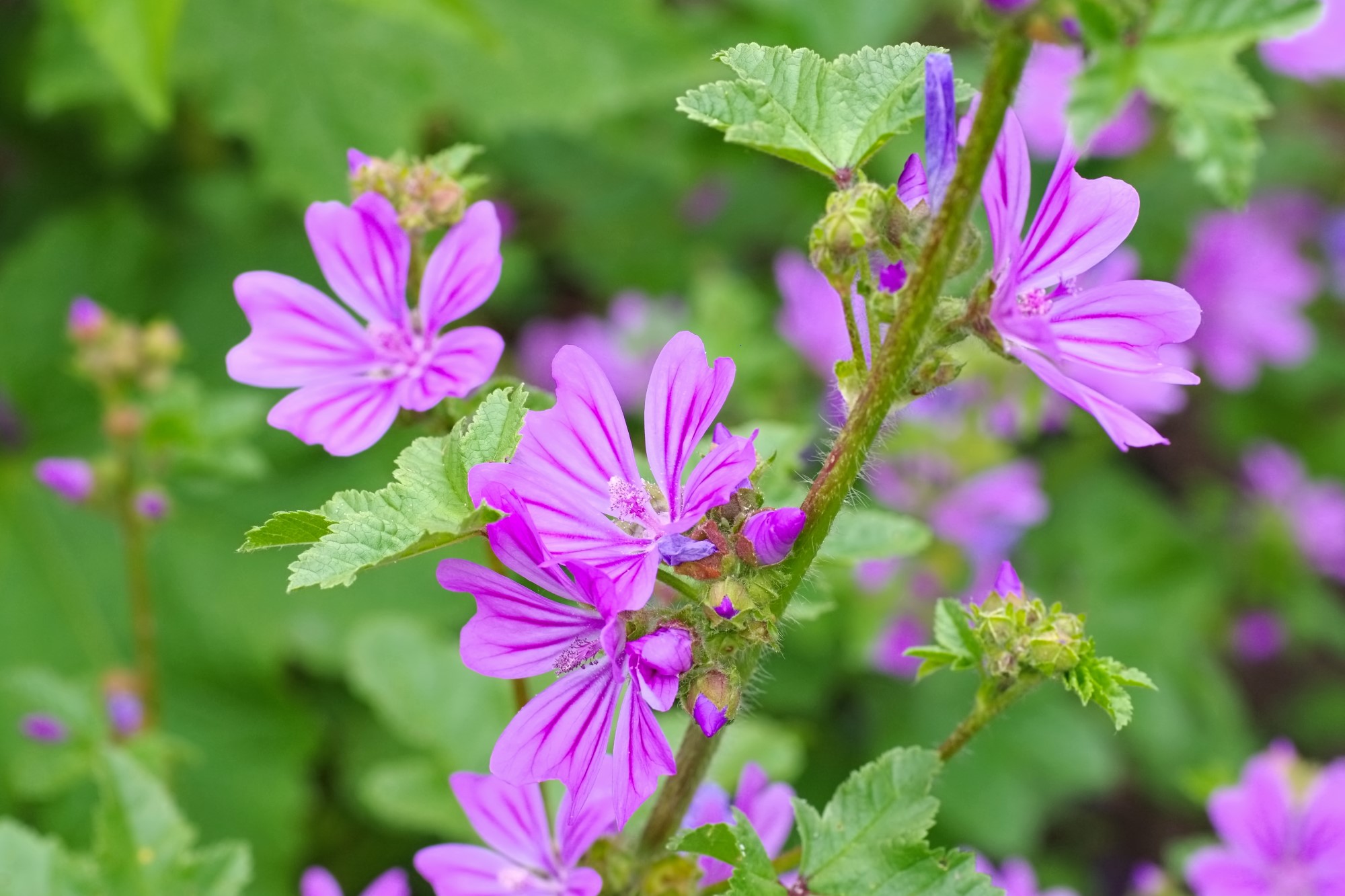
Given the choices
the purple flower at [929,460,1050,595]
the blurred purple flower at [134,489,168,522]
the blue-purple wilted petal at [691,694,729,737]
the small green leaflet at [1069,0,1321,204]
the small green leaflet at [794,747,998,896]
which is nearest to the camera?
the small green leaflet at [1069,0,1321,204]

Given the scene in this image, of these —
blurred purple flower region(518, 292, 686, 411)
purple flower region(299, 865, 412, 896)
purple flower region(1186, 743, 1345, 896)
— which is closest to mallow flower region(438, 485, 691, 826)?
purple flower region(299, 865, 412, 896)

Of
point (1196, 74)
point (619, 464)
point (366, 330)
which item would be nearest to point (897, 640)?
point (366, 330)

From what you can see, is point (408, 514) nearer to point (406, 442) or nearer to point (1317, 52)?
point (406, 442)

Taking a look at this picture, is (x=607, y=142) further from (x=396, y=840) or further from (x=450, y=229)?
(x=450, y=229)

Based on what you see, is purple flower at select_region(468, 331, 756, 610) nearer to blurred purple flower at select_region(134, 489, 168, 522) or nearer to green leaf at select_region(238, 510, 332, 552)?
green leaf at select_region(238, 510, 332, 552)

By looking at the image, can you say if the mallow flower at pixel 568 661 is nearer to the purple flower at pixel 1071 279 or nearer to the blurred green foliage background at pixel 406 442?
the purple flower at pixel 1071 279

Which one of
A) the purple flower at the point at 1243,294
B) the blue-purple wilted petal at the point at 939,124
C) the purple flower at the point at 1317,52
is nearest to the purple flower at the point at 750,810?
the blue-purple wilted petal at the point at 939,124
